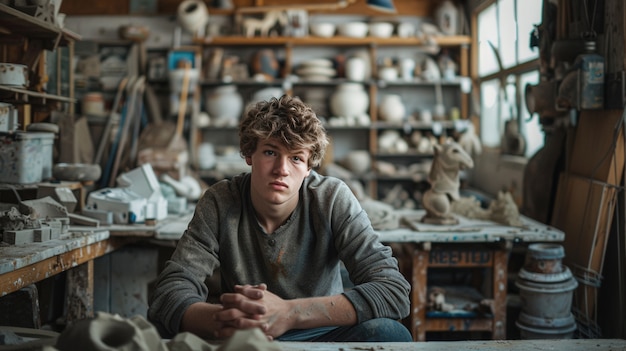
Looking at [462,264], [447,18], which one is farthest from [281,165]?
[447,18]

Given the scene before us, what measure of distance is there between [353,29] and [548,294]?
421cm

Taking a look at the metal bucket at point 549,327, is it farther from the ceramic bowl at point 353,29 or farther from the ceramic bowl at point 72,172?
the ceramic bowl at point 353,29

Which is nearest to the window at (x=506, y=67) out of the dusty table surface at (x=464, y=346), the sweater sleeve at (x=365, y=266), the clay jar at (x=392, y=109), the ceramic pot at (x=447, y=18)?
the ceramic pot at (x=447, y=18)

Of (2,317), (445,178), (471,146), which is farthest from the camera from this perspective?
(471,146)

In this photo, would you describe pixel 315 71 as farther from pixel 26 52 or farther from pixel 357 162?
pixel 26 52

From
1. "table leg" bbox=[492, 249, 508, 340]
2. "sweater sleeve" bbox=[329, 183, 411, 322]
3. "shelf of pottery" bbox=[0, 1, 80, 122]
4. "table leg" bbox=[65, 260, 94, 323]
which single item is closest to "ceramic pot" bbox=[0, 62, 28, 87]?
"shelf of pottery" bbox=[0, 1, 80, 122]

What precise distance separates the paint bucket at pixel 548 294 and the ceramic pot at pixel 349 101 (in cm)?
364

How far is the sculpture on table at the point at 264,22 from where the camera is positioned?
260 inches

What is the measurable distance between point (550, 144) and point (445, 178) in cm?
87

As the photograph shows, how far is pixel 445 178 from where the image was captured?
341 cm

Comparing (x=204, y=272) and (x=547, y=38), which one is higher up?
(x=547, y=38)

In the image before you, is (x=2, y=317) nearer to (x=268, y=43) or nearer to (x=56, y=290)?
(x=56, y=290)

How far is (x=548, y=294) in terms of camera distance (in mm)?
3020

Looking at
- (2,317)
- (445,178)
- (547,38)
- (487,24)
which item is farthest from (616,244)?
(487,24)
